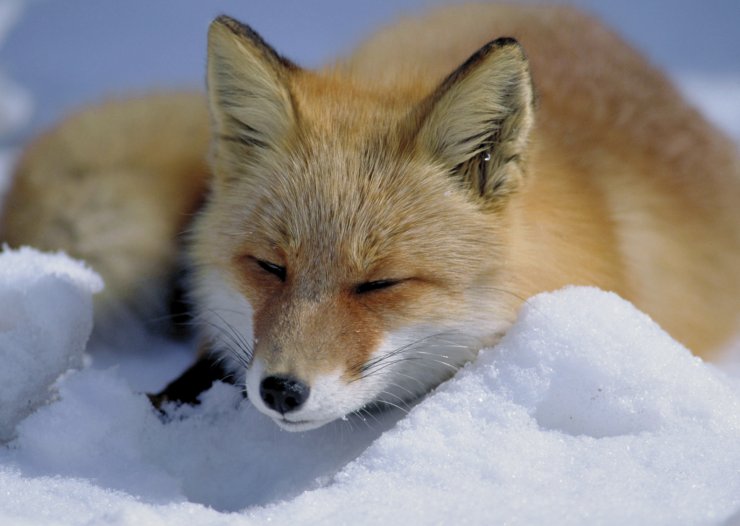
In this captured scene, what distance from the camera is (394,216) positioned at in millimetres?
2049

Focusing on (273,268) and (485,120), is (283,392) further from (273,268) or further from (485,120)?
(485,120)

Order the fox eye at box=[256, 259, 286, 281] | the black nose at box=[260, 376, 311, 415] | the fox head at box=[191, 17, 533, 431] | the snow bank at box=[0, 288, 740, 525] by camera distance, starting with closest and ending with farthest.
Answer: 1. the snow bank at box=[0, 288, 740, 525]
2. the black nose at box=[260, 376, 311, 415]
3. the fox head at box=[191, 17, 533, 431]
4. the fox eye at box=[256, 259, 286, 281]

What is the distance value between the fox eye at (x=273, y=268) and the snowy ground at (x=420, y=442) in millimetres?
440

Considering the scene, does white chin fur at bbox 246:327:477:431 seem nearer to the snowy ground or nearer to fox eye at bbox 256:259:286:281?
the snowy ground

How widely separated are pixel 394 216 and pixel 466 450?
0.61 m

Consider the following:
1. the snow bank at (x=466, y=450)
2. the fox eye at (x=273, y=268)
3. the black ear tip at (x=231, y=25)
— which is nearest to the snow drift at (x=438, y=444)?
the snow bank at (x=466, y=450)

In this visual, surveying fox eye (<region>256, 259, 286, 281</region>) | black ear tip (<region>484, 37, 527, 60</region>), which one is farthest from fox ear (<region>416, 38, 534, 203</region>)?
fox eye (<region>256, 259, 286, 281</region>)

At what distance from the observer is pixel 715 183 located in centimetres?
310

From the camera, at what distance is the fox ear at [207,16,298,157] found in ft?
7.09

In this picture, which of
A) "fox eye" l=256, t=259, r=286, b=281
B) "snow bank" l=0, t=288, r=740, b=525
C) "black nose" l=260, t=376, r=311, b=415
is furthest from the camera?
"fox eye" l=256, t=259, r=286, b=281

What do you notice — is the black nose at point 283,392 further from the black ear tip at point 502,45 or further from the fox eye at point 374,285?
the black ear tip at point 502,45

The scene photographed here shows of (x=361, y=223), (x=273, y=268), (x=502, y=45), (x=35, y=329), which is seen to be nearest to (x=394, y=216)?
(x=361, y=223)

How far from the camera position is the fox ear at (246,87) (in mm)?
2160

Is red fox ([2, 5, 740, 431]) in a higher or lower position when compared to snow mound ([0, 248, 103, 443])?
higher
